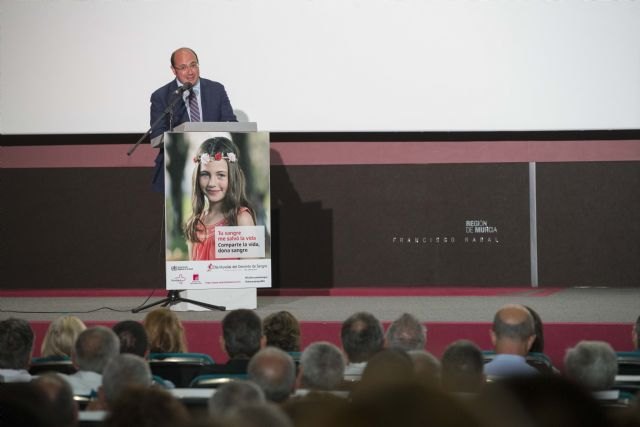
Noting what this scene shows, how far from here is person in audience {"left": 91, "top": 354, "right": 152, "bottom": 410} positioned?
2377mm

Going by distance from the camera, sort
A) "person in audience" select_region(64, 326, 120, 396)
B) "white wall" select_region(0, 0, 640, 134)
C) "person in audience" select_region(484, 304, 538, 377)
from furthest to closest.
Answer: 1. "white wall" select_region(0, 0, 640, 134)
2. "person in audience" select_region(484, 304, 538, 377)
3. "person in audience" select_region(64, 326, 120, 396)

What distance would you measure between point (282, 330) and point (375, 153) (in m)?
3.11

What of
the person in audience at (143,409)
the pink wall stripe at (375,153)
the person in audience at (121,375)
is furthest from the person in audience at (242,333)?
the pink wall stripe at (375,153)

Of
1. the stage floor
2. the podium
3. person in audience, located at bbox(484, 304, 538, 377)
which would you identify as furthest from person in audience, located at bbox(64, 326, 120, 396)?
the podium

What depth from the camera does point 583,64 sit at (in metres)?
6.28

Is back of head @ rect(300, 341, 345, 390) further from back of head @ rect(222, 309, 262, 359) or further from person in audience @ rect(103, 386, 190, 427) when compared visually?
person in audience @ rect(103, 386, 190, 427)

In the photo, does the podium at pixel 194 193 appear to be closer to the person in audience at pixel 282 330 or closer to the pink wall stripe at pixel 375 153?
the person in audience at pixel 282 330

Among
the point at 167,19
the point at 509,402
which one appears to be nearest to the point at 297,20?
the point at 167,19

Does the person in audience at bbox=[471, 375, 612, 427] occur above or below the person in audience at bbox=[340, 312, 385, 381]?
above

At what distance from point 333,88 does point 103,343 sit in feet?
12.2

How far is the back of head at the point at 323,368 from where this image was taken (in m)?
2.61

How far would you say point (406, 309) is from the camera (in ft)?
17.0

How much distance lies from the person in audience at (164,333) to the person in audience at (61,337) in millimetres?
273

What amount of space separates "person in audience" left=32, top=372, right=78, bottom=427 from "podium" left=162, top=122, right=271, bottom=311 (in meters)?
2.73
